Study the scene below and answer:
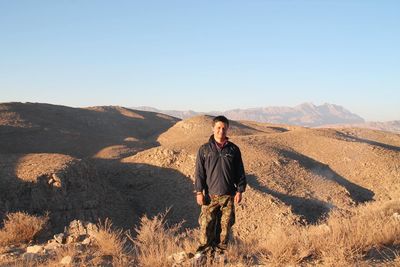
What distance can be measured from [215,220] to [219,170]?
72 cm

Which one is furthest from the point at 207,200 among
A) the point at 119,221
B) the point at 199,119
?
the point at 199,119

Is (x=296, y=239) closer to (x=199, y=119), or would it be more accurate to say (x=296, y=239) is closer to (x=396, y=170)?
(x=396, y=170)

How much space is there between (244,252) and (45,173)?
460 inches

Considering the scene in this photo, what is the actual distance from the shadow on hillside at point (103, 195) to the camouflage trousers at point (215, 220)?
9113mm

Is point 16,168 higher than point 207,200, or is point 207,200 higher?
point 207,200

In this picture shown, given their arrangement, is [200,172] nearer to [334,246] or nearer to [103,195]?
[334,246]

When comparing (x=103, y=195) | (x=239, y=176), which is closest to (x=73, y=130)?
(x=103, y=195)

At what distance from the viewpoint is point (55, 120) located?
35.0 meters

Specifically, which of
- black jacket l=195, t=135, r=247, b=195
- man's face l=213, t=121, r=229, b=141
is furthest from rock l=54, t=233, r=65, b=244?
man's face l=213, t=121, r=229, b=141

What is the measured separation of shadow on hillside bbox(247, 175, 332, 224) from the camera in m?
16.1

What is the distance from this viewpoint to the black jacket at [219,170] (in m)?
5.46

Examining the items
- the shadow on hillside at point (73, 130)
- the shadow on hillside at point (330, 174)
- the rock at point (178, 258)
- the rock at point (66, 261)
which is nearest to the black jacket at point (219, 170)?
the rock at point (178, 258)

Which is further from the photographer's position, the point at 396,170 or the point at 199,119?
the point at 199,119

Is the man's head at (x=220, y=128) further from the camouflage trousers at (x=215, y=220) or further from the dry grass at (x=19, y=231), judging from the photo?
the dry grass at (x=19, y=231)
